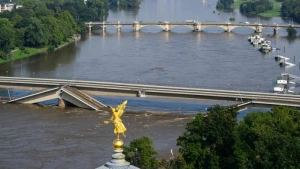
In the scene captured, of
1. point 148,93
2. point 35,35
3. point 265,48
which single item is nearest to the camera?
point 148,93

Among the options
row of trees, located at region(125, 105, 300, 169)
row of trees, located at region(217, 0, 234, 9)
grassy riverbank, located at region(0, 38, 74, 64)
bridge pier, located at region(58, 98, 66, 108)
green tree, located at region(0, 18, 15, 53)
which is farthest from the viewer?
row of trees, located at region(217, 0, 234, 9)

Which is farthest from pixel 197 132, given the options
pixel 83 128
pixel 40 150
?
pixel 83 128

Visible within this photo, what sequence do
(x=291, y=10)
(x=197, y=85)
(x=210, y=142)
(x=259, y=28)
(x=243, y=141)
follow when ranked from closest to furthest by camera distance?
(x=243, y=141)
(x=210, y=142)
(x=197, y=85)
(x=259, y=28)
(x=291, y=10)

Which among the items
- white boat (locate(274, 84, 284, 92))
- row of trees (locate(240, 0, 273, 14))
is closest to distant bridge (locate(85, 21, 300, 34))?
row of trees (locate(240, 0, 273, 14))

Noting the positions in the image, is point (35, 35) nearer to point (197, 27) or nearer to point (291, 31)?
point (197, 27)

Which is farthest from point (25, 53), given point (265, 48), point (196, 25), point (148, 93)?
point (148, 93)

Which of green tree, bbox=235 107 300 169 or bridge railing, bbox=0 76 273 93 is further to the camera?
bridge railing, bbox=0 76 273 93

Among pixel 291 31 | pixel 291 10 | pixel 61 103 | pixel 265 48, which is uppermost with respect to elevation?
pixel 291 10

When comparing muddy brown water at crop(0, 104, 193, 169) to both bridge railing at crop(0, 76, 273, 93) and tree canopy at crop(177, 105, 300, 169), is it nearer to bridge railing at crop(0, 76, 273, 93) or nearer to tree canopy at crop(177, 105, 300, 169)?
bridge railing at crop(0, 76, 273, 93)
